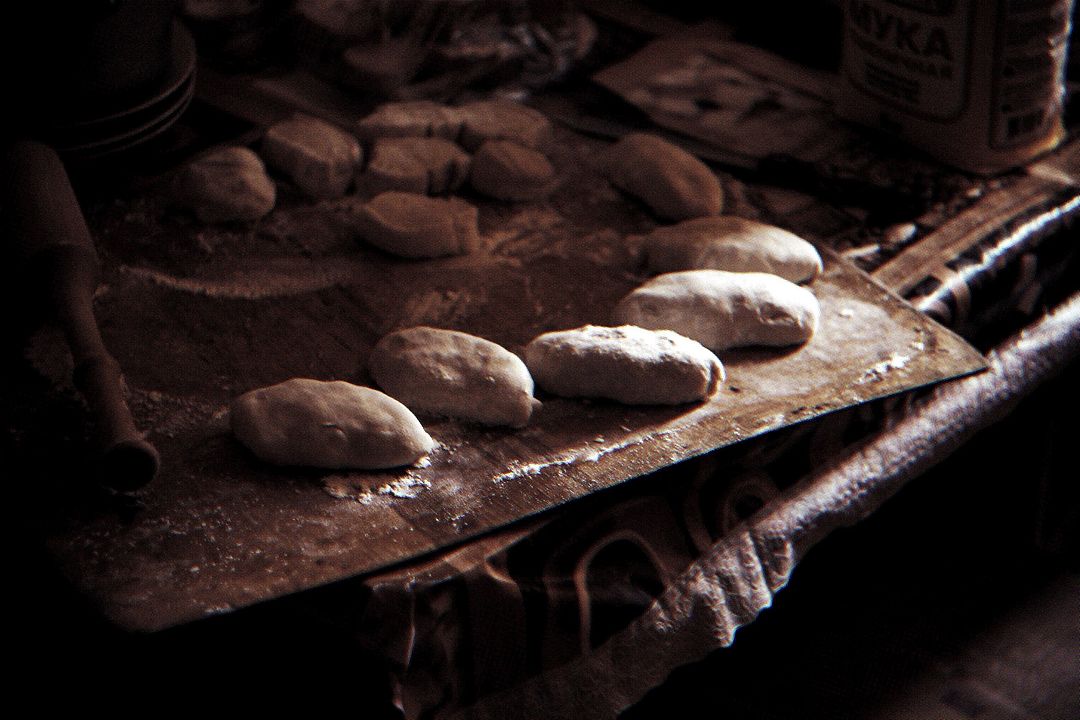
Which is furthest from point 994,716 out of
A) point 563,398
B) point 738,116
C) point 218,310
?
point 218,310

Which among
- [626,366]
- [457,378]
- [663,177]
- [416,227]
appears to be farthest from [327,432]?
[663,177]

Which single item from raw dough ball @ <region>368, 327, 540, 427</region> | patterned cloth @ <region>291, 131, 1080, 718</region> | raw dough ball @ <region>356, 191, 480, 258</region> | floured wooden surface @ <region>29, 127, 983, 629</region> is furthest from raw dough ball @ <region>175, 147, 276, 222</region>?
patterned cloth @ <region>291, 131, 1080, 718</region>

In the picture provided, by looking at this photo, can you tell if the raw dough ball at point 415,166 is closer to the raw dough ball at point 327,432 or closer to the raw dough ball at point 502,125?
the raw dough ball at point 502,125

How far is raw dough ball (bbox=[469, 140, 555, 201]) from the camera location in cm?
165

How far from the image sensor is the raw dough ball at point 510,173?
165cm

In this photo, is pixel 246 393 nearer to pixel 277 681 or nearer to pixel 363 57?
pixel 277 681

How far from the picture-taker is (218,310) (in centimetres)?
140

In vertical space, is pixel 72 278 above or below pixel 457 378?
above

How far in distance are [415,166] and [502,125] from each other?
0.19m

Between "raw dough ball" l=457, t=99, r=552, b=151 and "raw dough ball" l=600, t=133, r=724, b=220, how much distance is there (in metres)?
0.12

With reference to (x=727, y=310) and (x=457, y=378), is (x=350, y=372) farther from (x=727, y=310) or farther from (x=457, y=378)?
(x=727, y=310)

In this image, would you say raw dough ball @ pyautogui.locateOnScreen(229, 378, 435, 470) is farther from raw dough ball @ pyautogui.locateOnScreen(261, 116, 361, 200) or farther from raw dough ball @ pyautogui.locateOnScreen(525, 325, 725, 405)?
raw dough ball @ pyautogui.locateOnScreen(261, 116, 361, 200)

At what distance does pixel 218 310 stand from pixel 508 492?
1.69ft

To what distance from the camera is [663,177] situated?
5.32 feet
